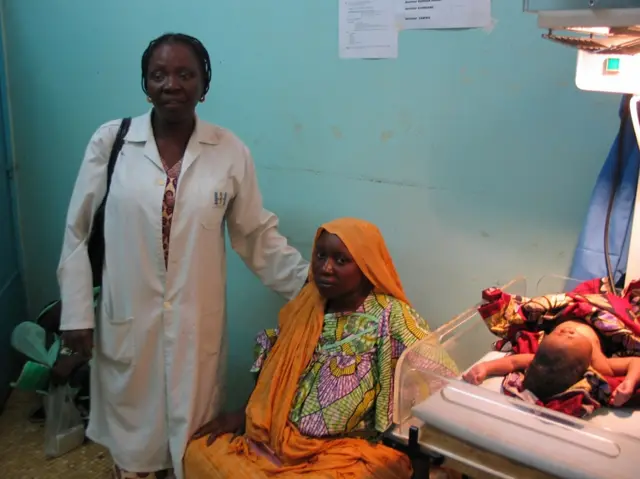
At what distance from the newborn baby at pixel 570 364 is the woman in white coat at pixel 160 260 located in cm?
85

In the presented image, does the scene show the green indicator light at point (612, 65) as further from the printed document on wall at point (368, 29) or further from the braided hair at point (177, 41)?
the braided hair at point (177, 41)

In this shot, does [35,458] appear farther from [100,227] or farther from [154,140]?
[154,140]

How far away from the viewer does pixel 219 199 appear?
183 centimetres

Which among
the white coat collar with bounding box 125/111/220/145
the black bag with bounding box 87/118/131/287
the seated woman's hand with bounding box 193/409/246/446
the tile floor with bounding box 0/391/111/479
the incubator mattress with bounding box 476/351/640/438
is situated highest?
the white coat collar with bounding box 125/111/220/145

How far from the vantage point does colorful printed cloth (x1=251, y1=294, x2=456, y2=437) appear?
1679mm

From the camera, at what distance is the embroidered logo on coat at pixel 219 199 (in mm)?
1818

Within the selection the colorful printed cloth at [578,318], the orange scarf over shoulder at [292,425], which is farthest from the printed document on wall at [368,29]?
the colorful printed cloth at [578,318]

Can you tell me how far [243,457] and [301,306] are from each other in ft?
1.42

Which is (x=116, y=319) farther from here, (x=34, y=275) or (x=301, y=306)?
(x=34, y=275)

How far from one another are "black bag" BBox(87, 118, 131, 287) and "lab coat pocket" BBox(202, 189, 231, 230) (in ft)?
0.89

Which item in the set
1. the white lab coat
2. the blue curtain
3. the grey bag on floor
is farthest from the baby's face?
the grey bag on floor

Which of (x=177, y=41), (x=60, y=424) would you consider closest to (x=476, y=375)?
(x=177, y=41)

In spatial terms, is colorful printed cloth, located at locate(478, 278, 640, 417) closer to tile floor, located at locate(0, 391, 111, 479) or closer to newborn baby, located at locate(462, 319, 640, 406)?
newborn baby, located at locate(462, 319, 640, 406)

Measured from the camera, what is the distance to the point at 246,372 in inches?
101
